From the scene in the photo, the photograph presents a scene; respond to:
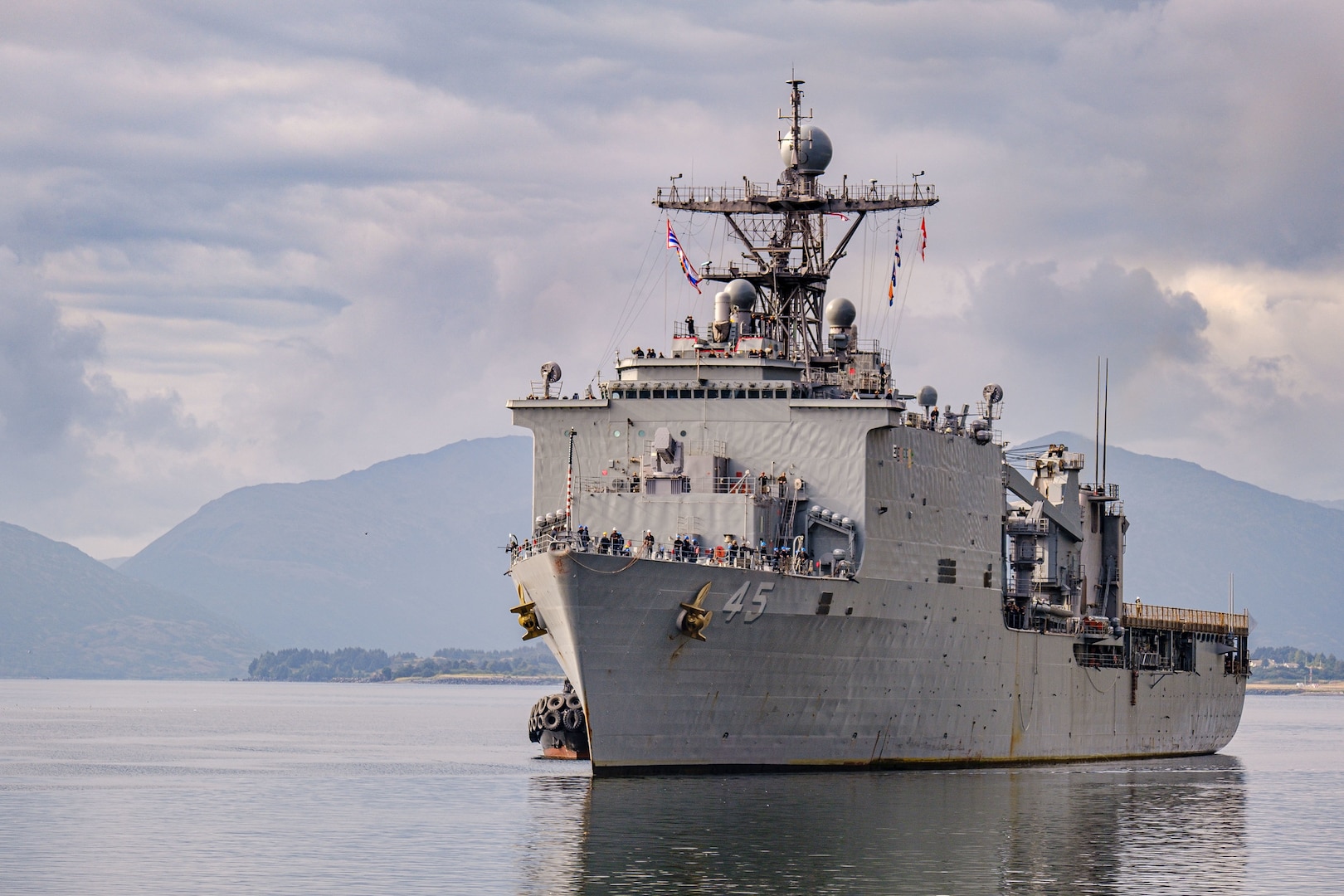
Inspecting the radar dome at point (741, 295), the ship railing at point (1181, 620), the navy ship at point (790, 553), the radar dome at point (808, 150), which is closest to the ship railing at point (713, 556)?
the navy ship at point (790, 553)

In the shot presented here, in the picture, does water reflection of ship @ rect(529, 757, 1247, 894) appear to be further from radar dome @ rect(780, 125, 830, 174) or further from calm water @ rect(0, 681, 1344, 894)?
radar dome @ rect(780, 125, 830, 174)

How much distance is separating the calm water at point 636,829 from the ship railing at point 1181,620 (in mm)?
4656

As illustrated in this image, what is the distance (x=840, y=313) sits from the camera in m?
50.9

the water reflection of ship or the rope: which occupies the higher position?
the rope

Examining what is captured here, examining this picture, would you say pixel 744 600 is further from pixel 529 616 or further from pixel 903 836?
pixel 903 836

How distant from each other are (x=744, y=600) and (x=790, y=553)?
10.5 feet

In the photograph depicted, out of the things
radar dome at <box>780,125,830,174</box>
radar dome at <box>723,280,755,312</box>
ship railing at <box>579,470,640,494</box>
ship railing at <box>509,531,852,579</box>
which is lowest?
ship railing at <box>509,531,852,579</box>

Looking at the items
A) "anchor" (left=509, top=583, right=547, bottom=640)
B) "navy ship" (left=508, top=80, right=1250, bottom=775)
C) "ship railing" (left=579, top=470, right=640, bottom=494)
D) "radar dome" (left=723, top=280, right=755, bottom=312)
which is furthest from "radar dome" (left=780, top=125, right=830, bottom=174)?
"anchor" (left=509, top=583, right=547, bottom=640)

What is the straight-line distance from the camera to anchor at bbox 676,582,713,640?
3991 centimetres

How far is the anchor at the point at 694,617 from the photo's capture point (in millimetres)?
39906

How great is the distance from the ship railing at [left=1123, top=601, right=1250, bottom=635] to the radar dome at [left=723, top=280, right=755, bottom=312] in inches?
672

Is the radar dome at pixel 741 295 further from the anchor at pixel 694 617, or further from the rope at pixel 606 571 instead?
the rope at pixel 606 571

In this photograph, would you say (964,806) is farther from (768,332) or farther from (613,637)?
(768,332)

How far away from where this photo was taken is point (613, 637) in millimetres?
39781
